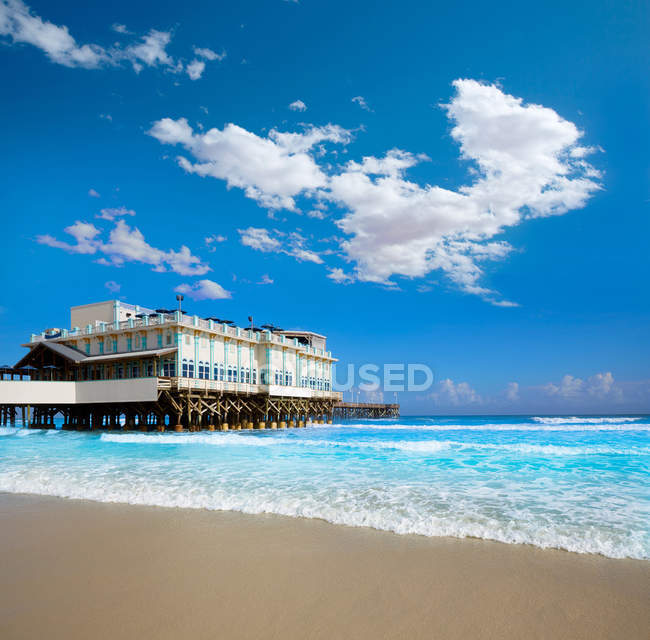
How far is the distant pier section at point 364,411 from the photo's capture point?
226ft

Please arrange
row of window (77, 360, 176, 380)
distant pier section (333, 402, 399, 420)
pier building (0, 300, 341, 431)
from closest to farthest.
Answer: pier building (0, 300, 341, 431)
row of window (77, 360, 176, 380)
distant pier section (333, 402, 399, 420)

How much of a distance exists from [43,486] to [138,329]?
2733cm

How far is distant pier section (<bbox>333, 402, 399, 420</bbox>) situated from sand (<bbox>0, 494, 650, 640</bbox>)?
2439 inches

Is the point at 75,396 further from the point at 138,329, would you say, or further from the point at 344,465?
the point at 344,465

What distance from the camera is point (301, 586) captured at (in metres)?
4.34

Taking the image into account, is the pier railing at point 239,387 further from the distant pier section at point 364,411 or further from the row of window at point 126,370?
the distant pier section at point 364,411

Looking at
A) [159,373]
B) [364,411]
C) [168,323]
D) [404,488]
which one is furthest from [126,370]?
[364,411]

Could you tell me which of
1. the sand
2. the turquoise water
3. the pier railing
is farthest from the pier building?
the sand

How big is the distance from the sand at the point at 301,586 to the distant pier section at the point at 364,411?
A: 61.9 meters

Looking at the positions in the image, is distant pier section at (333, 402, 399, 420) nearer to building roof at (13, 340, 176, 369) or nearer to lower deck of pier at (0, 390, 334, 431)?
lower deck of pier at (0, 390, 334, 431)

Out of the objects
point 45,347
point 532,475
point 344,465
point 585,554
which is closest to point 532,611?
point 585,554

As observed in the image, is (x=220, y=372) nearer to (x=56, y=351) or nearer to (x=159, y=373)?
(x=159, y=373)

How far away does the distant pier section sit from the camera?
68.9 m

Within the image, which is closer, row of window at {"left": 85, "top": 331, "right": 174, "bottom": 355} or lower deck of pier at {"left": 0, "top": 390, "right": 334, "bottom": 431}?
lower deck of pier at {"left": 0, "top": 390, "right": 334, "bottom": 431}
